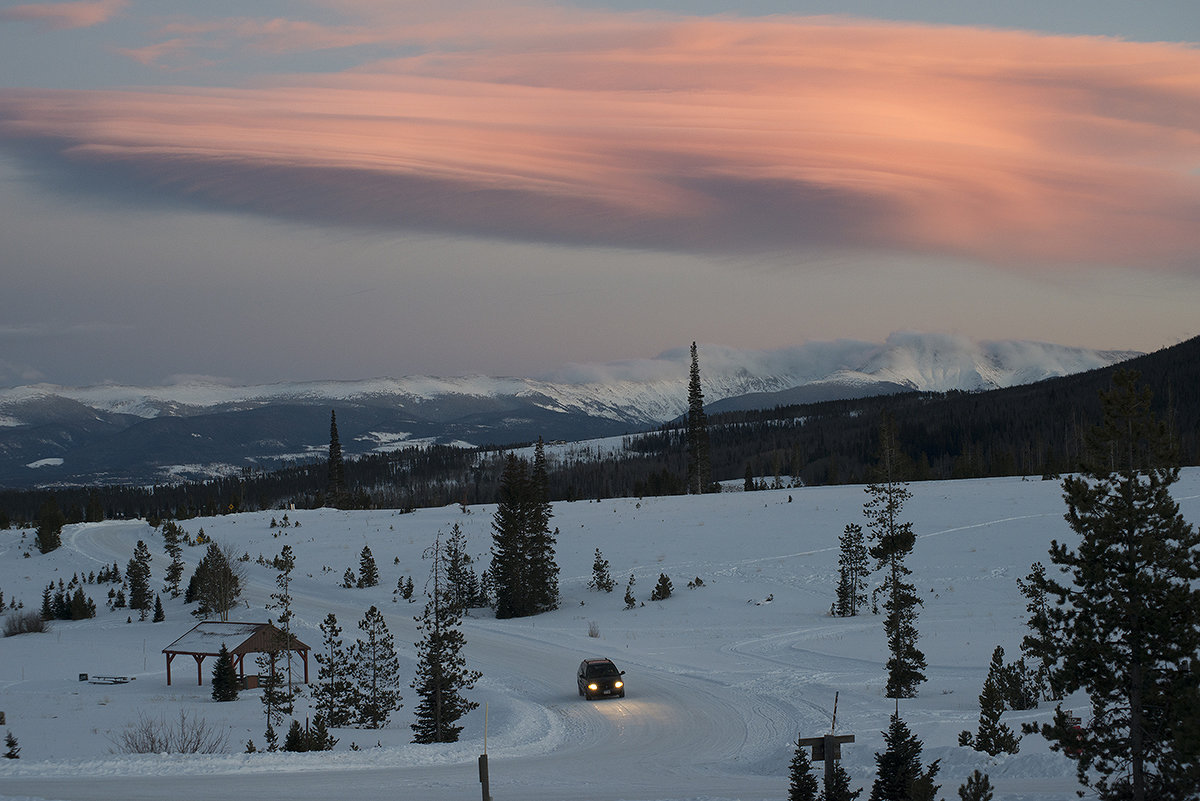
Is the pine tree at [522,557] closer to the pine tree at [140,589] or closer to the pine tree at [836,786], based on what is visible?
the pine tree at [140,589]

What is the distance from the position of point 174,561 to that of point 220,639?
35185mm

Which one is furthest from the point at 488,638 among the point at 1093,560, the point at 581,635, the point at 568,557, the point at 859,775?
the point at 1093,560

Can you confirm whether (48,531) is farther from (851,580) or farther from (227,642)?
(851,580)

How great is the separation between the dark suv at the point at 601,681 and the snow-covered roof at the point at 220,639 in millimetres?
15169

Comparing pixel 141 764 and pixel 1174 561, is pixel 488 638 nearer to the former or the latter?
pixel 141 764

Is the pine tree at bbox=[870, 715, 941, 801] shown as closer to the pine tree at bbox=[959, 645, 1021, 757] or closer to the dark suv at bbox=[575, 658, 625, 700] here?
the pine tree at bbox=[959, 645, 1021, 757]

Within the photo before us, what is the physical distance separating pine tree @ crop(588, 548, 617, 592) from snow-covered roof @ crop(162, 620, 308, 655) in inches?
800

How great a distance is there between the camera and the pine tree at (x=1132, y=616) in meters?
14.8

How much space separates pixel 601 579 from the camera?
195 feet

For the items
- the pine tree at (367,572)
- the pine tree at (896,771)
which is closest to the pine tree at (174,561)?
the pine tree at (367,572)

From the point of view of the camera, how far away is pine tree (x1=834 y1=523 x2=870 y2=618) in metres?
47.9

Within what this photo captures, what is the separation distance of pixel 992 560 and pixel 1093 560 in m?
40.2

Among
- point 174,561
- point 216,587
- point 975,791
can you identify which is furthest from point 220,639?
point 975,791

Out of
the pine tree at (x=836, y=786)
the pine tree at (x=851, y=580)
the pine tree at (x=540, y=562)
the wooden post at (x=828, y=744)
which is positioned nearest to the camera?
the pine tree at (x=836, y=786)
